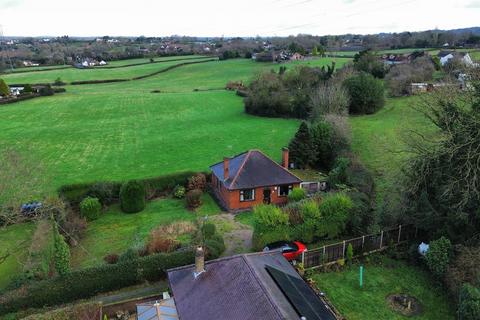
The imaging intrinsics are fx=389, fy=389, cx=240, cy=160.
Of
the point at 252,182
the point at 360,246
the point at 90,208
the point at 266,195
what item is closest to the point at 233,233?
the point at 252,182

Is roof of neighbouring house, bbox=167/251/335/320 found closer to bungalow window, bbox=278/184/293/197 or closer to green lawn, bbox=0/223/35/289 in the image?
green lawn, bbox=0/223/35/289

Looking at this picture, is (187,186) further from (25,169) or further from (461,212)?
(461,212)

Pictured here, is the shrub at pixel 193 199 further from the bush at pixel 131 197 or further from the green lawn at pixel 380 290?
the green lawn at pixel 380 290

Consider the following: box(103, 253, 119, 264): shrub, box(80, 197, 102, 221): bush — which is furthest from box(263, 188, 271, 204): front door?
box(80, 197, 102, 221): bush

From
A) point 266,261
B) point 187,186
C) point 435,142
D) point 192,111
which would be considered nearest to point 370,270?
point 266,261

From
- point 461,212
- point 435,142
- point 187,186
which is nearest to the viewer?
point 461,212
